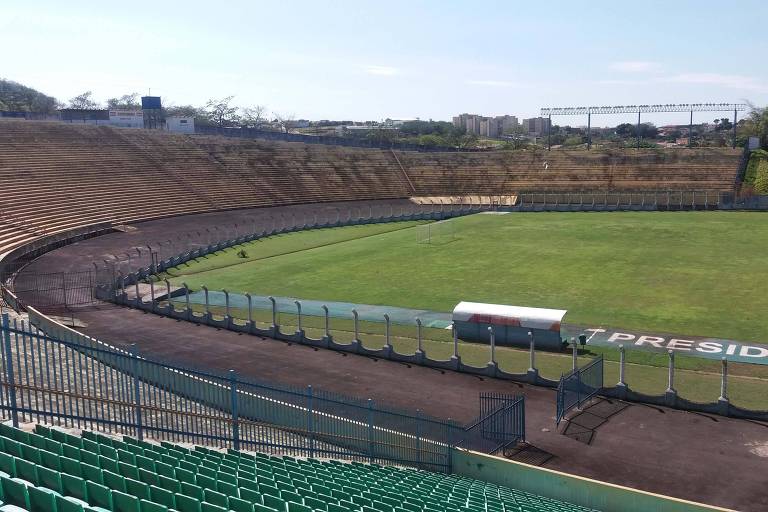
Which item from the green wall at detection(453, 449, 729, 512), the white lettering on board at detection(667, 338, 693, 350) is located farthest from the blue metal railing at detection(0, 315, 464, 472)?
the white lettering on board at detection(667, 338, 693, 350)

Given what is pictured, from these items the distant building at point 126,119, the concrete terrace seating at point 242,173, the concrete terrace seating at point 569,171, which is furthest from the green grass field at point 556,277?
the distant building at point 126,119

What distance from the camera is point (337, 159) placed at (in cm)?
9850

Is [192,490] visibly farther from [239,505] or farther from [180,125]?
[180,125]

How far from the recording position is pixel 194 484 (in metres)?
10.4

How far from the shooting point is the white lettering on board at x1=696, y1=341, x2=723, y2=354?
28250 millimetres

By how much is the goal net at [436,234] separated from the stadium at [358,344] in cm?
57

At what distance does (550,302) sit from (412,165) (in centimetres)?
6680

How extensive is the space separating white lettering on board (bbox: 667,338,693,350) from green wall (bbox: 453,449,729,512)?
14184mm

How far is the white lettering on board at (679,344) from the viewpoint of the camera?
94.6 ft

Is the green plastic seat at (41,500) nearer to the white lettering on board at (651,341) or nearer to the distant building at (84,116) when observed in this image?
the white lettering on board at (651,341)

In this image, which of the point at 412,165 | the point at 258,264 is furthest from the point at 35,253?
the point at 412,165

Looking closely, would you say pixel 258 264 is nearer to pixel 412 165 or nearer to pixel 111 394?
pixel 111 394

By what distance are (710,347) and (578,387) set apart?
893 cm

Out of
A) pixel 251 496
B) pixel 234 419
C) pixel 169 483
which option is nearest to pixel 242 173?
pixel 234 419
